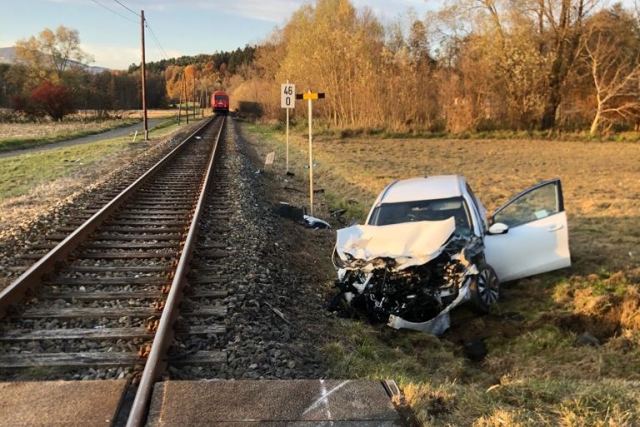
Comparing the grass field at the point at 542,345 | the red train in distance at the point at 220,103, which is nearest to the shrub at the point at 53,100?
the red train in distance at the point at 220,103

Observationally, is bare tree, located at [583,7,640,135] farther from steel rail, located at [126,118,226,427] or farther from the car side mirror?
steel rail, located at [126,118,226,427]

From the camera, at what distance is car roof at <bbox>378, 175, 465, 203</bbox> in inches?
306

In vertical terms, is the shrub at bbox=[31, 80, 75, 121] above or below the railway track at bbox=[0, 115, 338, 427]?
above

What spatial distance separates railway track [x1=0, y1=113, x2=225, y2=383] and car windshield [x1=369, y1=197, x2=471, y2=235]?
2619 millimetres

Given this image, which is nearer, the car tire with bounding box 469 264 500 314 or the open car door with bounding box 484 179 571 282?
the car tire with bounding box 469 264 500 314

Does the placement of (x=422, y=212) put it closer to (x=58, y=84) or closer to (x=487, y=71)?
(x=487, y=71)

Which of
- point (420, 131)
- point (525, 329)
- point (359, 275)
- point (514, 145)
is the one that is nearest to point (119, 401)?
point (359, 275)

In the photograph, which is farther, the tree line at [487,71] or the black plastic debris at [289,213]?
the tree line at [487,71]

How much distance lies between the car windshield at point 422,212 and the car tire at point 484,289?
0.84m

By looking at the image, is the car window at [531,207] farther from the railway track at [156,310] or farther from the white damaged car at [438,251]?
the railway track at [156,310]

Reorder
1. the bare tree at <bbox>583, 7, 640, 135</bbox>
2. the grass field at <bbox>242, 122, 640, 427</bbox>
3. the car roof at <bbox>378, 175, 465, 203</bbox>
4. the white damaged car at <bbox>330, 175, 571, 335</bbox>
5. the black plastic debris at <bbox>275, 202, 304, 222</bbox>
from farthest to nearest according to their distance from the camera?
the bare tree at <bbox>583, 7, 640, 135</bbox> → the black plastic debris at <bbox>275, 202, 304, 222</bbox> → the car roof at <bbox>378, 175, 465, 203</bbox> → the white damaged car at <bbox>330, 175, 571, 335</bbox> → the grass field at <bbox>242, 122, 640, 427</bbox>

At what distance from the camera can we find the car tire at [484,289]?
632cm

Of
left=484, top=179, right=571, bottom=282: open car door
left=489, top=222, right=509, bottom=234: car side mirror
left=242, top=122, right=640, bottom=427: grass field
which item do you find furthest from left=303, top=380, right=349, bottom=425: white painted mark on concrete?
left=484, top=179, right=571, bottom=282: open car door

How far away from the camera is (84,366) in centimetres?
425
